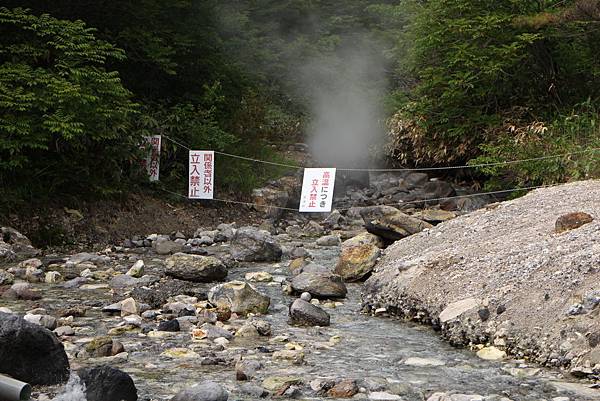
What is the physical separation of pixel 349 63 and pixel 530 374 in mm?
19357

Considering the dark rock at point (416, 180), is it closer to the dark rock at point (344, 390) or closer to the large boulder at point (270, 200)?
the large boulder at point (270, 200)

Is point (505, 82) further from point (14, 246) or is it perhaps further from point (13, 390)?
point (13, 390)

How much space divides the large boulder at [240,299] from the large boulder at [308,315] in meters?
0.44

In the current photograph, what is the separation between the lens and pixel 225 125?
14898mm

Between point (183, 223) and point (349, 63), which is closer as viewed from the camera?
point (183, 223)

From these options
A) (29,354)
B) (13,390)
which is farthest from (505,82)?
(13,390)

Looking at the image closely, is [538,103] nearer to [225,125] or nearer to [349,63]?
[225,125]

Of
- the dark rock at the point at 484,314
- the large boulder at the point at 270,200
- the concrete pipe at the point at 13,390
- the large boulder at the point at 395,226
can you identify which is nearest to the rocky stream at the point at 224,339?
the large boulder at the point at 395,226

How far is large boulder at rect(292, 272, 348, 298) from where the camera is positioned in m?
6.97

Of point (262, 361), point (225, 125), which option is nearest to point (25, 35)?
point (225, 125)

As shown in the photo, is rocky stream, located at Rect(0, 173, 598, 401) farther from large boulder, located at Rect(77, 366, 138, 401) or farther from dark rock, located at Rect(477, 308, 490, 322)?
dark rock, located at Rect(477, 308, 490, 322)

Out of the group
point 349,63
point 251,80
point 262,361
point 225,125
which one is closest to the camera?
point 262,361

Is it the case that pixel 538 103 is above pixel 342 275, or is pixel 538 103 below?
above

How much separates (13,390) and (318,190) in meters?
8.29
